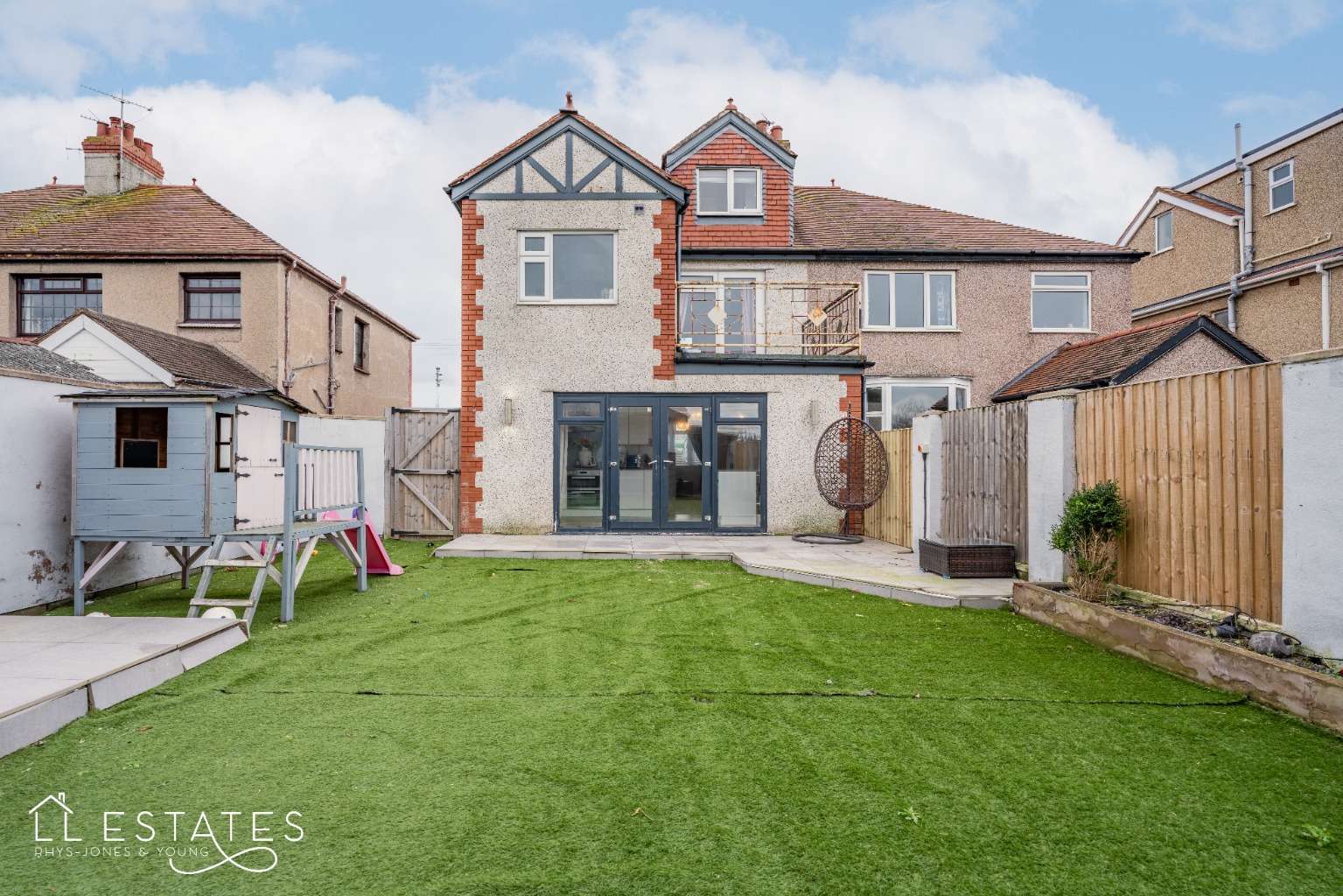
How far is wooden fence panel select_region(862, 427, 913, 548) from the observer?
35.0ft

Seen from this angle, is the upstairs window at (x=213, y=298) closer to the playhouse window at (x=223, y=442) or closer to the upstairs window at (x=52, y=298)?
the upstairs window at (x=52, y=298)

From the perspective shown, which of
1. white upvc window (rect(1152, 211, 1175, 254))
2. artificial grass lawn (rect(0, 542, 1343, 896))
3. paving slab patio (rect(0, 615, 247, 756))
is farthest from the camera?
white upvc window (rect(1152, 211, 1175, 254))

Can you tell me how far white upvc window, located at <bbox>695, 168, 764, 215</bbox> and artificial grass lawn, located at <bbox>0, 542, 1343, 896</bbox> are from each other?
489 inches

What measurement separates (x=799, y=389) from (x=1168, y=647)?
7.85 meters

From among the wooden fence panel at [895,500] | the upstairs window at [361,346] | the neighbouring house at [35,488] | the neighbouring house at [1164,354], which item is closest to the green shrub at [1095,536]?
the wooden fence panel at [895,500]

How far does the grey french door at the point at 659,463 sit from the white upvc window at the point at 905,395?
16.3ft

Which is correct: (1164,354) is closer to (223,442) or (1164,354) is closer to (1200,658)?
(1200,658)

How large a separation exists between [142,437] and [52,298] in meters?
12.1

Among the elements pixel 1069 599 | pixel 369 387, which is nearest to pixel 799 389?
pixel 1069 599

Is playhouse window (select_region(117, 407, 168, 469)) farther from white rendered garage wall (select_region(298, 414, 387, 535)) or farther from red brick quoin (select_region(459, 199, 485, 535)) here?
white rendered garage wall (select_region(298, 414, 387, 535))

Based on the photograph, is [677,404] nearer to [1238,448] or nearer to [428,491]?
[428,491]

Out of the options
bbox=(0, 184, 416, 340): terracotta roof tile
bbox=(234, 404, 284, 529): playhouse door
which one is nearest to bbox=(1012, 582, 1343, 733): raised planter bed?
bbox=(234, 404, 284, 529): playhouse door

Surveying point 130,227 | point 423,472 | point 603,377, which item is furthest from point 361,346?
point 603,377

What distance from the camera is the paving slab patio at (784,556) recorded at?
709 cm
